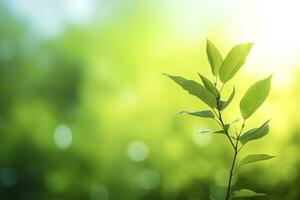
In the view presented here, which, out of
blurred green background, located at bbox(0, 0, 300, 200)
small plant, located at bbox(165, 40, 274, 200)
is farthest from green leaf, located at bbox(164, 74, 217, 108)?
blurred green background, located at bbox(0, 0, 300, 200)

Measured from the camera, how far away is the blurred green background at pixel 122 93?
8.07 ft

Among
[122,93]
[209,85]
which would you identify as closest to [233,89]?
[209,85]

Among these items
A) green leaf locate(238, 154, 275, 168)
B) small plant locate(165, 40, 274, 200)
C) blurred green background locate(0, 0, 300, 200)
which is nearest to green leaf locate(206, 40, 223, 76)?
small plant locate(165, 40, 274, 200)

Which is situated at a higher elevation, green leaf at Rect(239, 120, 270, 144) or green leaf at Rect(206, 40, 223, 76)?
green leaf at Rect(206, 40, 223, 76)

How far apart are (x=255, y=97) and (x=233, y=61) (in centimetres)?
6

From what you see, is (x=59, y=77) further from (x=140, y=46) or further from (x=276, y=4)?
(x=276, y=4)

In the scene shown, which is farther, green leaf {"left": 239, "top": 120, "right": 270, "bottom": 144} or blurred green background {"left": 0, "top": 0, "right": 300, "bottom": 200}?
blurred green background {"left": 0, "top": 0, "right": 300, "bottom": 200}

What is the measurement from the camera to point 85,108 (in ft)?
8.25

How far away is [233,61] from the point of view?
779 mm

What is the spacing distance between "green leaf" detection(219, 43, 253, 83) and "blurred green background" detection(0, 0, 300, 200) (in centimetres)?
167

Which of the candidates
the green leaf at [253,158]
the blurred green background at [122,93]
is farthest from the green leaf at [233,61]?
the blurred green background at [122,93]

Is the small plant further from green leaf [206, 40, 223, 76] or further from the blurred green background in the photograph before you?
the blurred green background

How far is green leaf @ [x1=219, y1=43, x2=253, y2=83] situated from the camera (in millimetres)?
777

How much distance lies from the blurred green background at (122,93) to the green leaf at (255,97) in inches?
65.6
